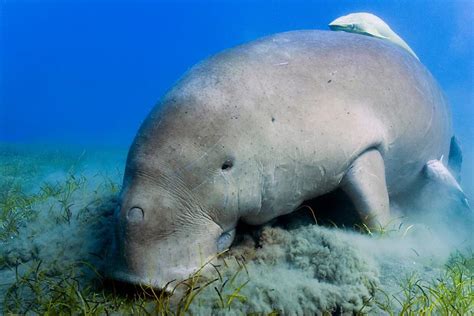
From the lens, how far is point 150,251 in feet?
8.32

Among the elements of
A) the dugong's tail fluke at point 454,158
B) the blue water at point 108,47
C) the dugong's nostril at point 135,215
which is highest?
the blue water at point 108,47

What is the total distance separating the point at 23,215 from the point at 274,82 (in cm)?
388

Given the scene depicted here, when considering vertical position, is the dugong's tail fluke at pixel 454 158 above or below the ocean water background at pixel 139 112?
below

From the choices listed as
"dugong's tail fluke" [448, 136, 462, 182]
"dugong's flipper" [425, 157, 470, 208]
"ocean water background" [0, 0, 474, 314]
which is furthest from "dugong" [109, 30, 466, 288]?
"dugong's tail fluke" [448, 136, 462, 182]

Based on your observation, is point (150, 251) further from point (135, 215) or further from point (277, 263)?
point (277, 263)

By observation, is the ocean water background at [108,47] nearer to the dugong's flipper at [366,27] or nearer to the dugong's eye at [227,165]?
the dugong's flipper at [366,27]

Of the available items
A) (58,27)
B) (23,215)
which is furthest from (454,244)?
(58,27)

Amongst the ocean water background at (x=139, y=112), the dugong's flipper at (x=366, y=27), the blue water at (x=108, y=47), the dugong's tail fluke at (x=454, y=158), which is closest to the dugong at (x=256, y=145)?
the ocean water background at (x=139, y=112)

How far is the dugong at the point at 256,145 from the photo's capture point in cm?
266

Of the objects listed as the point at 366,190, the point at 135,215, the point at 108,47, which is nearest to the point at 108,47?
the point at 108,47

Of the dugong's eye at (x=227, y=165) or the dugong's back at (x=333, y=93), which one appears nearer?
the dugong's eye at (x=227, y=165)

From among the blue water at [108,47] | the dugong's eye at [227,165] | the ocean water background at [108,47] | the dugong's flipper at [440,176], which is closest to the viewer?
the dugong's eye at [227,165]

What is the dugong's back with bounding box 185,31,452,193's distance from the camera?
3.32 m

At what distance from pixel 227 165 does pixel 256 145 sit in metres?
0.32
